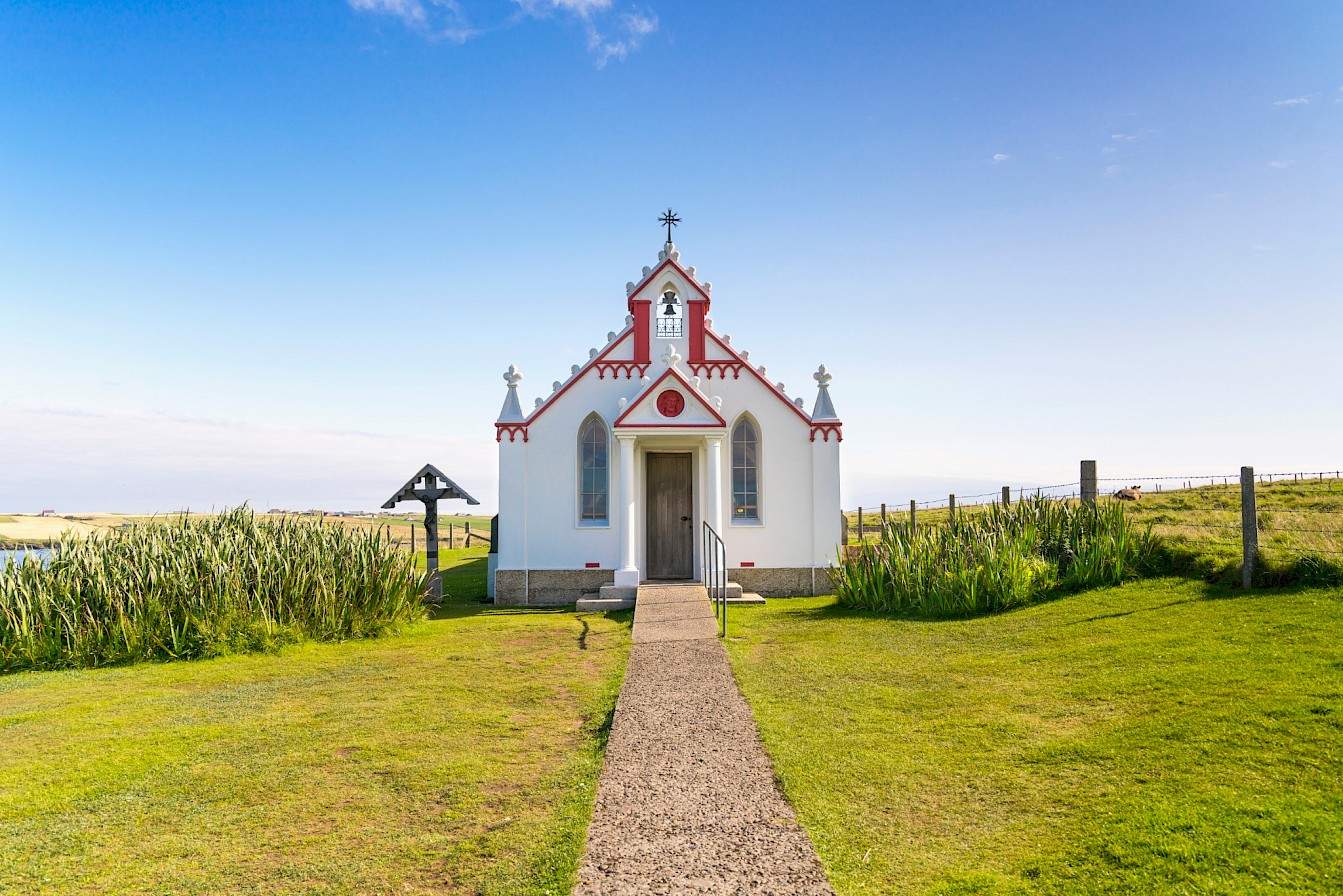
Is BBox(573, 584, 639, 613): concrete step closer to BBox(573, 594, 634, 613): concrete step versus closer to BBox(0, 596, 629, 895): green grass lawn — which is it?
BBox(573, 594, 634, 613): concrete step

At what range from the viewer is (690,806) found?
570cm

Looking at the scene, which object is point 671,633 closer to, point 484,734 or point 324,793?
point 484,734

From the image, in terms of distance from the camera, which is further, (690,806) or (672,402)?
(672,402)

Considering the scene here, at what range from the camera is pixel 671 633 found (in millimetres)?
12305

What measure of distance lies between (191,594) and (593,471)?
7678 millimetres

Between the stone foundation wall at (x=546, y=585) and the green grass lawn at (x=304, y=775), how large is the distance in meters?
5.65

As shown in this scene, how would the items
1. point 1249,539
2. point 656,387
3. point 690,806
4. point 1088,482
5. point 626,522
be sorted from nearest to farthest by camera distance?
point 690,806 → point 1249,539 → point 1088,482 → point 656,387 → point 626,522

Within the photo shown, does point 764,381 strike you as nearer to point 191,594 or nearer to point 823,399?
point 823,399

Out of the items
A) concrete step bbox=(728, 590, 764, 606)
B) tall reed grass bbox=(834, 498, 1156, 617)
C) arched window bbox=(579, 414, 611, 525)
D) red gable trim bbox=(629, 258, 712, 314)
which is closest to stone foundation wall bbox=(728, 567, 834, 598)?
concrete step bbox=(728, 590, 764, 606)

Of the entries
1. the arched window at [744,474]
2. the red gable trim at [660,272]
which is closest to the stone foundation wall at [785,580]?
the arched window at [744,474]

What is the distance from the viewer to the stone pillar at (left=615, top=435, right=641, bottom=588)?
16438mm

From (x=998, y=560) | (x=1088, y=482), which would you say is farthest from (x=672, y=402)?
(x=1088, y=482)

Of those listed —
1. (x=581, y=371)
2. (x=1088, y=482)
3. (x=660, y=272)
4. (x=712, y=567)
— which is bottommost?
(x=712, y=567)

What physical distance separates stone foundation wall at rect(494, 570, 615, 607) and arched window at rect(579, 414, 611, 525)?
1.15 metres
